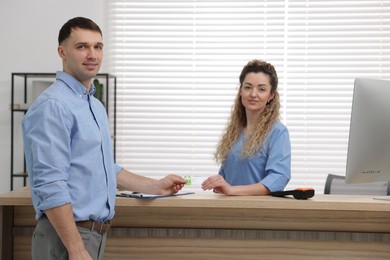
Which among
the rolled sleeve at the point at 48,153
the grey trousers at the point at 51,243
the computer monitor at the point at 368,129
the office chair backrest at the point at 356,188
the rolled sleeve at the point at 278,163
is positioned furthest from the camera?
the office chair backrest at the point at 356,188

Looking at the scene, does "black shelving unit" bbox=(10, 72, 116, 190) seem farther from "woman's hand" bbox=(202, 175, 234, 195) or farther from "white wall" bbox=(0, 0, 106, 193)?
"woman's hand" bbox=(202, 175, 234, 195)

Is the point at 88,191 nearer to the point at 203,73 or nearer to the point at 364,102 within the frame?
the point at 364,102

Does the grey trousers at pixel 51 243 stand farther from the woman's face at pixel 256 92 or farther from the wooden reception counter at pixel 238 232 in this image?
the woman's face at pixel 256 92

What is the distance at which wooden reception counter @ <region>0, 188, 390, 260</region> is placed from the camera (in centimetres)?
257

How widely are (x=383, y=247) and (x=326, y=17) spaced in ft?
9.89

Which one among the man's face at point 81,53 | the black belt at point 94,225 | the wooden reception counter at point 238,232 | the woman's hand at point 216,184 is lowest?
the wooden reception counter at point 238,232

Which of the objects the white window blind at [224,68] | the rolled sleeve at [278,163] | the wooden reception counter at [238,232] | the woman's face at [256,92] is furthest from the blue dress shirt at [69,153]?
the white window blind at [224,68]

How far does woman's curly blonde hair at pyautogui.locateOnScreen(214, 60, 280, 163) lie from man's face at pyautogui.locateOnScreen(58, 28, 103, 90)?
1.07 meters

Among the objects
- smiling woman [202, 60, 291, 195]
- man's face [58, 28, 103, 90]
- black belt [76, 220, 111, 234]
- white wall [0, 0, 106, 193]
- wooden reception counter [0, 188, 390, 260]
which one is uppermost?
white wall [0, 0, 106, 193]

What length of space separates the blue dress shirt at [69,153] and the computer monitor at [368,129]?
41.0 inches

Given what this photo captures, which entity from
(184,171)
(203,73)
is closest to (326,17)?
(203,73)

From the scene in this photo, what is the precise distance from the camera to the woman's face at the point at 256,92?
2.99 metres

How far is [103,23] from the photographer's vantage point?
5.32 meters

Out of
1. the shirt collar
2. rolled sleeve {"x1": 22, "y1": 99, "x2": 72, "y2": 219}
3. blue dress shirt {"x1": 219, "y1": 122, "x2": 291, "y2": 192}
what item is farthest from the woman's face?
rolled sleeve {"x1": 22, "y1": 99, "x2": 72, "y2": 219}
